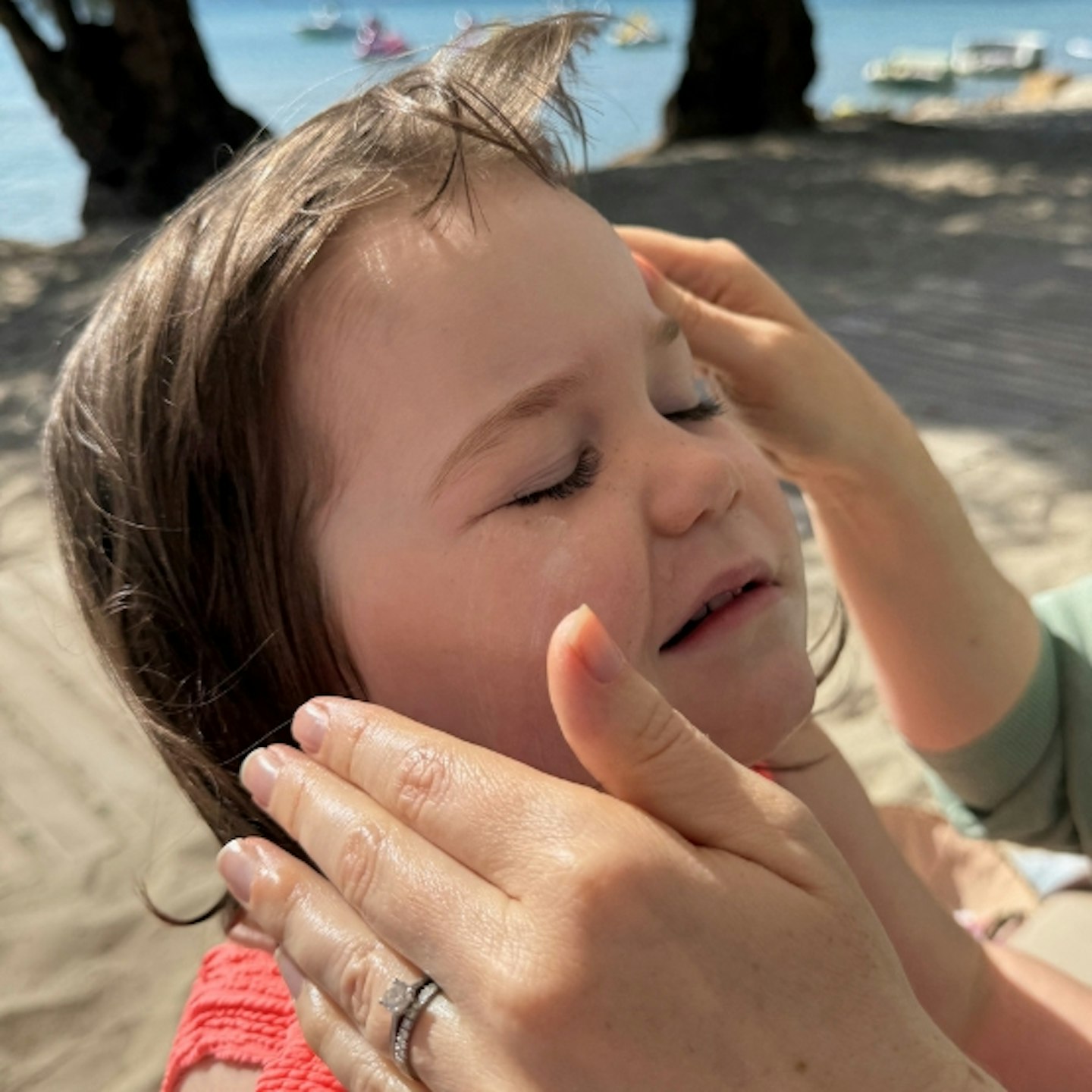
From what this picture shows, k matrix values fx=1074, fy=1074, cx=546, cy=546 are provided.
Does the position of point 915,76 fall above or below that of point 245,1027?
below

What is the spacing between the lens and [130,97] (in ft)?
25.2

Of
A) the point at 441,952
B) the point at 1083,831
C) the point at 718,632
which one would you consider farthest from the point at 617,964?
the point at 1083,831

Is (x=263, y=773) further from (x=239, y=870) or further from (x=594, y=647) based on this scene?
(x=594, y=647)

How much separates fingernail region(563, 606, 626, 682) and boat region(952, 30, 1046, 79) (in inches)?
804

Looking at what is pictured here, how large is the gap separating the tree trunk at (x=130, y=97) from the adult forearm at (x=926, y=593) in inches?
277

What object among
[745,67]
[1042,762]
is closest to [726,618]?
[1042,762]

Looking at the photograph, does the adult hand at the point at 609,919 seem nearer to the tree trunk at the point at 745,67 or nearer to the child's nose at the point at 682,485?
the child's nose at the point at 682,485

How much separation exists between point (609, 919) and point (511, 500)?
17.4 inches

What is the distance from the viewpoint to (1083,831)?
5.09 feet

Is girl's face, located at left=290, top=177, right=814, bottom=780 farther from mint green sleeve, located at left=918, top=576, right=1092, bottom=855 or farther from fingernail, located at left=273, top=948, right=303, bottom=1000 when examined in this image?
mint green sleeve, located at left=918, top=576, right=1092, bottom=855

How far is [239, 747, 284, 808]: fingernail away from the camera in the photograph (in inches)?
33.8

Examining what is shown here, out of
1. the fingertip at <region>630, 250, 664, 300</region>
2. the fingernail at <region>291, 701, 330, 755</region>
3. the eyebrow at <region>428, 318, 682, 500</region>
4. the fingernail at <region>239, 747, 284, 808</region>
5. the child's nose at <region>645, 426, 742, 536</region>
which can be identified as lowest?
the fingernail at <region>239, 747, 284, 808</region>

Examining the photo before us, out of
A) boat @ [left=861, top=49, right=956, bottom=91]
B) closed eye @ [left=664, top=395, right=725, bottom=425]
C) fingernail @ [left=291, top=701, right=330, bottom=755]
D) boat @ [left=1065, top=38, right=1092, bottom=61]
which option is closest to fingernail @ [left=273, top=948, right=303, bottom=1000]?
fingernail @ [left=291, top=701, right=330, bottom=755]

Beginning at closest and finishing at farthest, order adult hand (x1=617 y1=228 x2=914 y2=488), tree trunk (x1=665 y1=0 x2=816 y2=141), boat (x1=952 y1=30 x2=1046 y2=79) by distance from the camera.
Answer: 1. adult hand (x1=617 y1=228 x2=914 y2=488)
2. tree trunk (x1=665 y1=0 x2=816 y2=141)
3. boat (x1=952 y1=30 x2=1046 y2=79)
